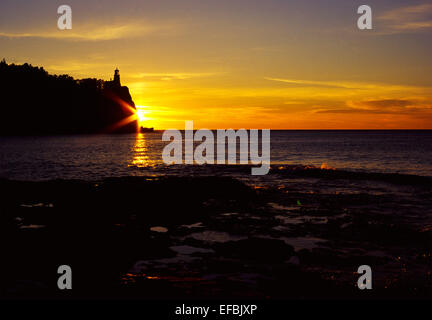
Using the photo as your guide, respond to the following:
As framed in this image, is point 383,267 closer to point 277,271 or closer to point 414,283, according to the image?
point 414,283

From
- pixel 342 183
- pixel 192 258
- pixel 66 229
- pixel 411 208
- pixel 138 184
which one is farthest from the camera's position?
pixel 342 183

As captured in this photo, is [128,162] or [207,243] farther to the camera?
[128,162]

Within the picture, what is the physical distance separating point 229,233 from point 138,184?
12661 mm

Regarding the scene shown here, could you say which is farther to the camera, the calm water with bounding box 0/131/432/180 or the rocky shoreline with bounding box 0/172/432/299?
the calm water with bounding box 0/131/432/180

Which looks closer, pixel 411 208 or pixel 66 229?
pixel 66 229

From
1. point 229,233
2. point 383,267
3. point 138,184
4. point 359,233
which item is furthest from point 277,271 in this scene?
point 138,184

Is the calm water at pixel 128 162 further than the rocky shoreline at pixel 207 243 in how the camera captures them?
Yes

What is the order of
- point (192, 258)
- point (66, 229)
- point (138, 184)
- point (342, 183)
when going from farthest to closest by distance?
point (342, 183) < point (138, 184) < point (66, 229) < point (192, 258)

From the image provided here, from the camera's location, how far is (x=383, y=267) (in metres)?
11.3

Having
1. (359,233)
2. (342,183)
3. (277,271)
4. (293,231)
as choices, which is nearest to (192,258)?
(277,271)

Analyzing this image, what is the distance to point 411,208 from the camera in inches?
838

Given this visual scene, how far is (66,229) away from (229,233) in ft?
22.5
